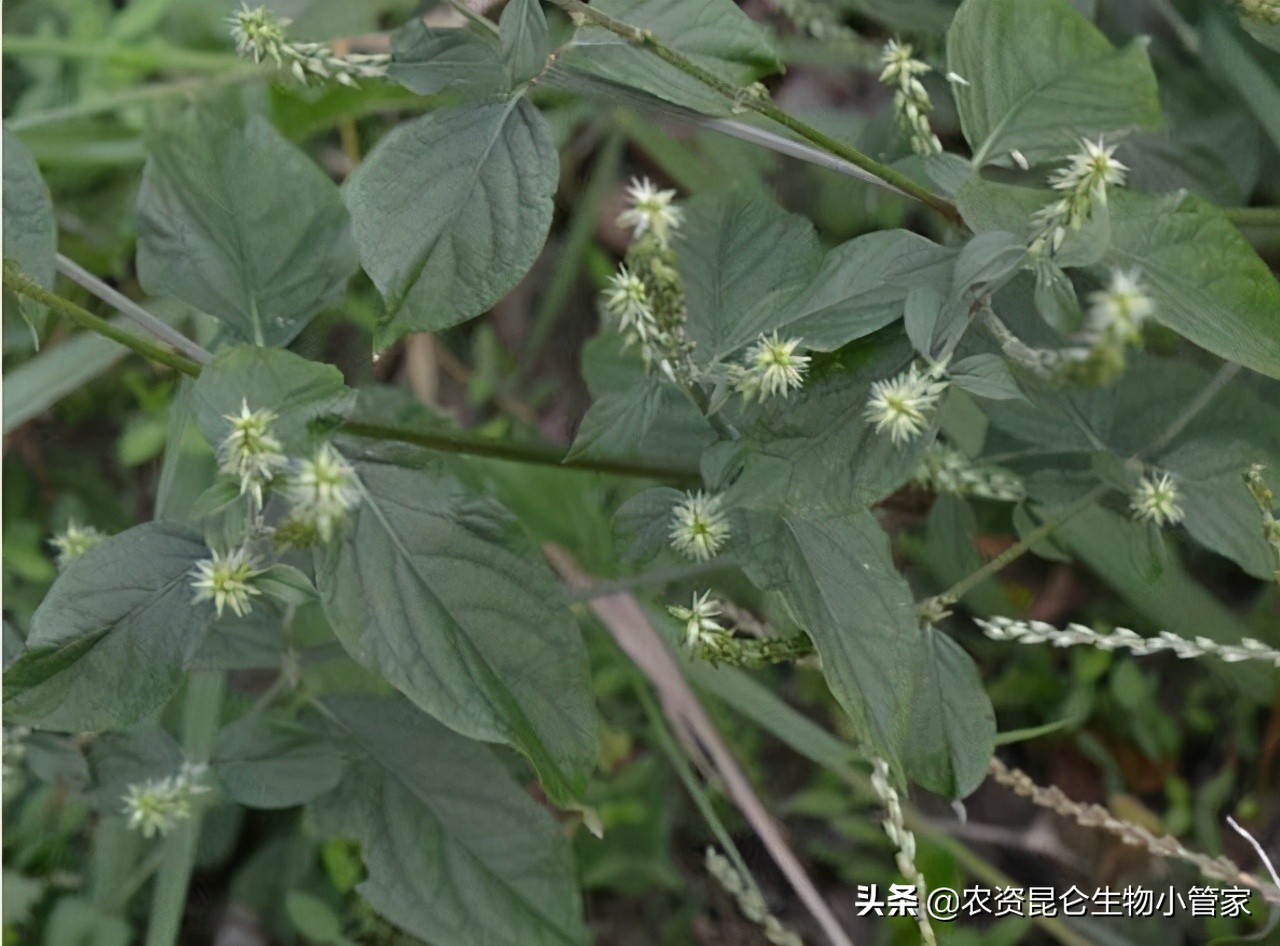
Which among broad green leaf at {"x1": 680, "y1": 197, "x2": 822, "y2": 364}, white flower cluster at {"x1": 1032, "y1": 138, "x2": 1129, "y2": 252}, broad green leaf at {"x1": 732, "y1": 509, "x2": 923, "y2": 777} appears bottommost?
broad green leaf at {"x1": 732, "y1": 509, "x2": 923, "y2": 777}

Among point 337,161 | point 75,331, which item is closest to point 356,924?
point 75,331

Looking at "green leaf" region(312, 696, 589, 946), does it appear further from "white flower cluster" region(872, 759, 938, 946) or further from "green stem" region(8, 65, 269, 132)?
"green stem" region(8, 65, 269, 132)

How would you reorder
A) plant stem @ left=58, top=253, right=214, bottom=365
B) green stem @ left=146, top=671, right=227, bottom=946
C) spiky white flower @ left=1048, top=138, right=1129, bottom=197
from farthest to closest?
green stem @ left=146, top=671, right=227, bottom=946
plant stem @ left=58, top=253, right=214, bottom=365
spiky white flower @ left=1048, top=138, right=1129, bottom=197

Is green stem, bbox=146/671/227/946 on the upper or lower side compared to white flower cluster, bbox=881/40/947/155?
lower

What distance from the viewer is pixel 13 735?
3.19ft

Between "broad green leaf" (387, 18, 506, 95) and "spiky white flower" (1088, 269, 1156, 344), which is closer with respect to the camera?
"spiky white flower" (1088, 269, 1156, 344)

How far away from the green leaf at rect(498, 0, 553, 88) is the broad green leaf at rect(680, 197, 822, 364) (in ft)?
0.71

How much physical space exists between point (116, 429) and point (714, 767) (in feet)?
3.21

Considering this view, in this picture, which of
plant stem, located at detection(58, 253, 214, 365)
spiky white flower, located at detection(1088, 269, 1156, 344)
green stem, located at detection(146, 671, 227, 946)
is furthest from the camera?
green stem, located at detection(146, 671, 227, 946)

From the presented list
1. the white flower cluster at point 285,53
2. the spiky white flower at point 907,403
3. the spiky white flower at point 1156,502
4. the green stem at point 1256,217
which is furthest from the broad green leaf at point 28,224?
the green stem at point 1256,217

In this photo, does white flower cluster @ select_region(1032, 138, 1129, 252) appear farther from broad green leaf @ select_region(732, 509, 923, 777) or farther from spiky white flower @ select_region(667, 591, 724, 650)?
spiky white flower @ select_region(667, 591, 724, 650)

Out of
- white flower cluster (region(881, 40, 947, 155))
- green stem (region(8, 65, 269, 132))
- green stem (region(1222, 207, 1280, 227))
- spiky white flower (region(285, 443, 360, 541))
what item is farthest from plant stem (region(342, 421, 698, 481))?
green stem (region(8, 65, 269, 132))

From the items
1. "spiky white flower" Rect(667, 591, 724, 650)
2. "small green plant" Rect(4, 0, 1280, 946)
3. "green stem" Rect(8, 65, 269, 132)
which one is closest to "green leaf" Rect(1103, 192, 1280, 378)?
"small green plant" Rect(4, 0, 1280, 946)

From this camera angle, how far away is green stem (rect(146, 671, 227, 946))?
112 centimetres
